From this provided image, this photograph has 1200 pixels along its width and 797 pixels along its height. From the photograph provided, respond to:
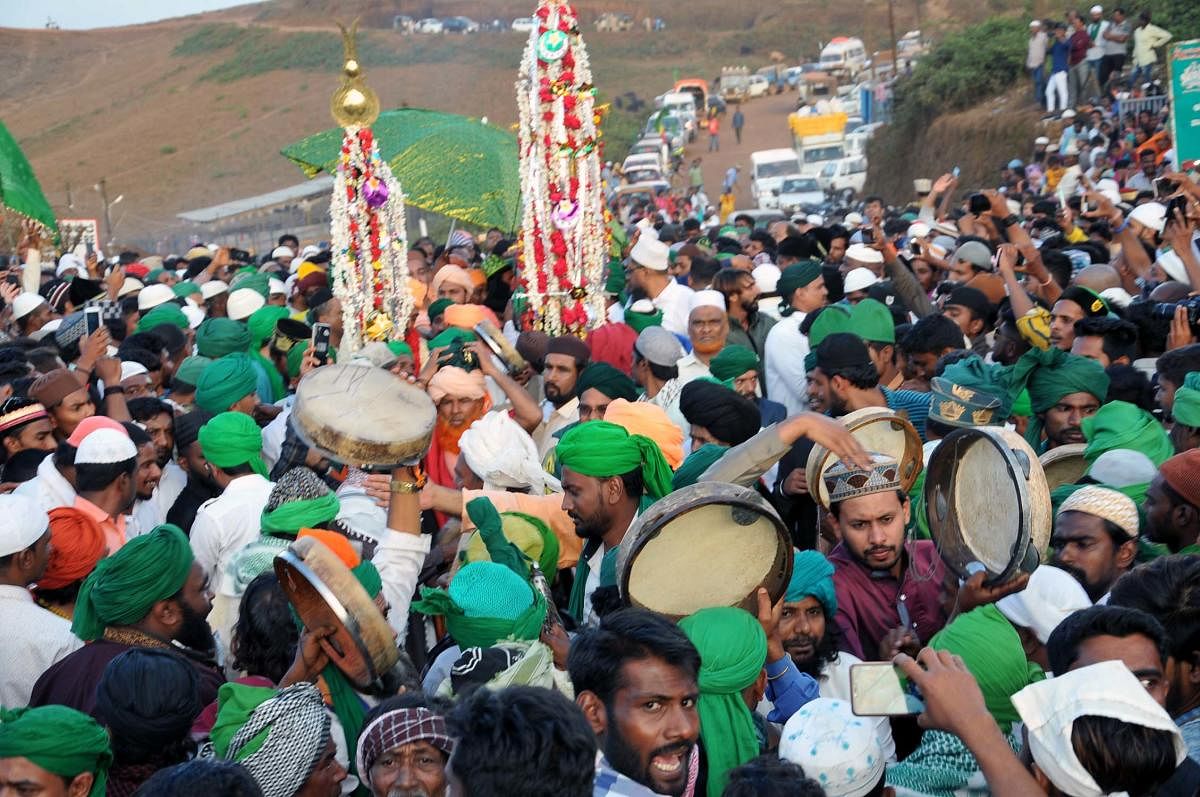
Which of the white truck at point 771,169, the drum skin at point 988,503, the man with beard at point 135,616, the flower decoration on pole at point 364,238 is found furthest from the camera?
the white truck at point 771,169

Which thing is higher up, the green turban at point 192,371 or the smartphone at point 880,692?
the smartphone at point 880,692

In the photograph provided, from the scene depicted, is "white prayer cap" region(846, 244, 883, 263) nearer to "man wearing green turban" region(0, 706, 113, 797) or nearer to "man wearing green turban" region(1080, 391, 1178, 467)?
"man wearing green turban" region(1080, 391, 1178, 467)

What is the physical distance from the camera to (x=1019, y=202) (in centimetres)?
1730

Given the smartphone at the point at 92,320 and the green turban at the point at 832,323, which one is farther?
the smartphone at the point at 92,320

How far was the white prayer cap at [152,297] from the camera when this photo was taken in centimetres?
1098

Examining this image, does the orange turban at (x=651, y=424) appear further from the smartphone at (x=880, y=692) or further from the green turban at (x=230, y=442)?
the smartphone at (x=880, y=692)

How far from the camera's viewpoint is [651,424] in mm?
5785

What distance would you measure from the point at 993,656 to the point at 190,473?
13.6ft

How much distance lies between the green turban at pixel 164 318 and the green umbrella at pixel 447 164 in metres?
2.91

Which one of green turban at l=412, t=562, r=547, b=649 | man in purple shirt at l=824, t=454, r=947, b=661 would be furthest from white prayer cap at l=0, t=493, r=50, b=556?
man in purple shirt at l=824, t=454, r=947, b=661

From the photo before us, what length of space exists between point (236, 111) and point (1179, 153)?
51.5m

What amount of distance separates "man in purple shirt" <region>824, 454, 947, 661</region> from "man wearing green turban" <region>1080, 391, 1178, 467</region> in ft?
3.92

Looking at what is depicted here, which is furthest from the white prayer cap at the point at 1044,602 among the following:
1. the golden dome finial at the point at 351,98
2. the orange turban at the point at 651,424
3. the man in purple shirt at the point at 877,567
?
the golden dome finial at the point at 351,98

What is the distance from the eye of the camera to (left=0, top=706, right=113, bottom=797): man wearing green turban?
3.47 m
